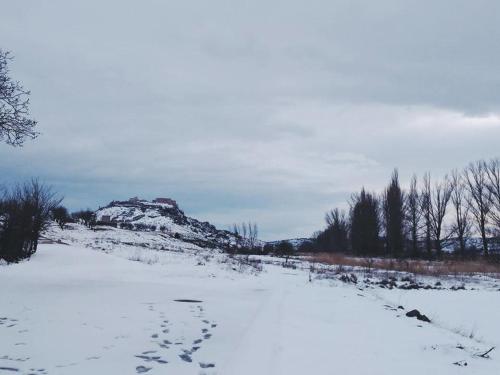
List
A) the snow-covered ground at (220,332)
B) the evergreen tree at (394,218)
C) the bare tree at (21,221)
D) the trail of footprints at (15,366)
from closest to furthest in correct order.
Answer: the trail of footprints at (15,366) → the snow-covered ground at (220,332) → the bare tree at (21,221) → the evergreen tree at (394,218)

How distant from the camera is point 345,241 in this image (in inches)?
2901

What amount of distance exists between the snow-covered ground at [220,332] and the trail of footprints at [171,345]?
0.01 metres

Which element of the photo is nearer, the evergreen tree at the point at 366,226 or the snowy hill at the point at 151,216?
the evergreen tree at the point at 366,226

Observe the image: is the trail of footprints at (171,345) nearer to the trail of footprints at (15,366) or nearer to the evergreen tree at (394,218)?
the trail of footprints at (15,366)

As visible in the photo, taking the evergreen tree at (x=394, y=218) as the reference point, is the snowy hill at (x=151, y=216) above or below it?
above

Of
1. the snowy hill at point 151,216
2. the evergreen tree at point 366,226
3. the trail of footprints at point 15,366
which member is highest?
the snowy hill at point 151,216

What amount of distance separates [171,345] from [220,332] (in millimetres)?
1132

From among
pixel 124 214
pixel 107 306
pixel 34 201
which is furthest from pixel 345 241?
pixel 124 214

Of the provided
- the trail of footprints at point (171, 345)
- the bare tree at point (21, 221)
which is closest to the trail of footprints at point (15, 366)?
the trail of footprints at point (171, 345)

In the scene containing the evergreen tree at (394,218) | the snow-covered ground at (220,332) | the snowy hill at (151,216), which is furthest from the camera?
the snowy hill at (151,216)

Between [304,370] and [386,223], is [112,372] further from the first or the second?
[386,223]

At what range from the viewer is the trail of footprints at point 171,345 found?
15.6 feet

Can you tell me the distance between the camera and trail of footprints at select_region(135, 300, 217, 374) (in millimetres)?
4762

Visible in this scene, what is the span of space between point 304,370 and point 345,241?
71160mm
